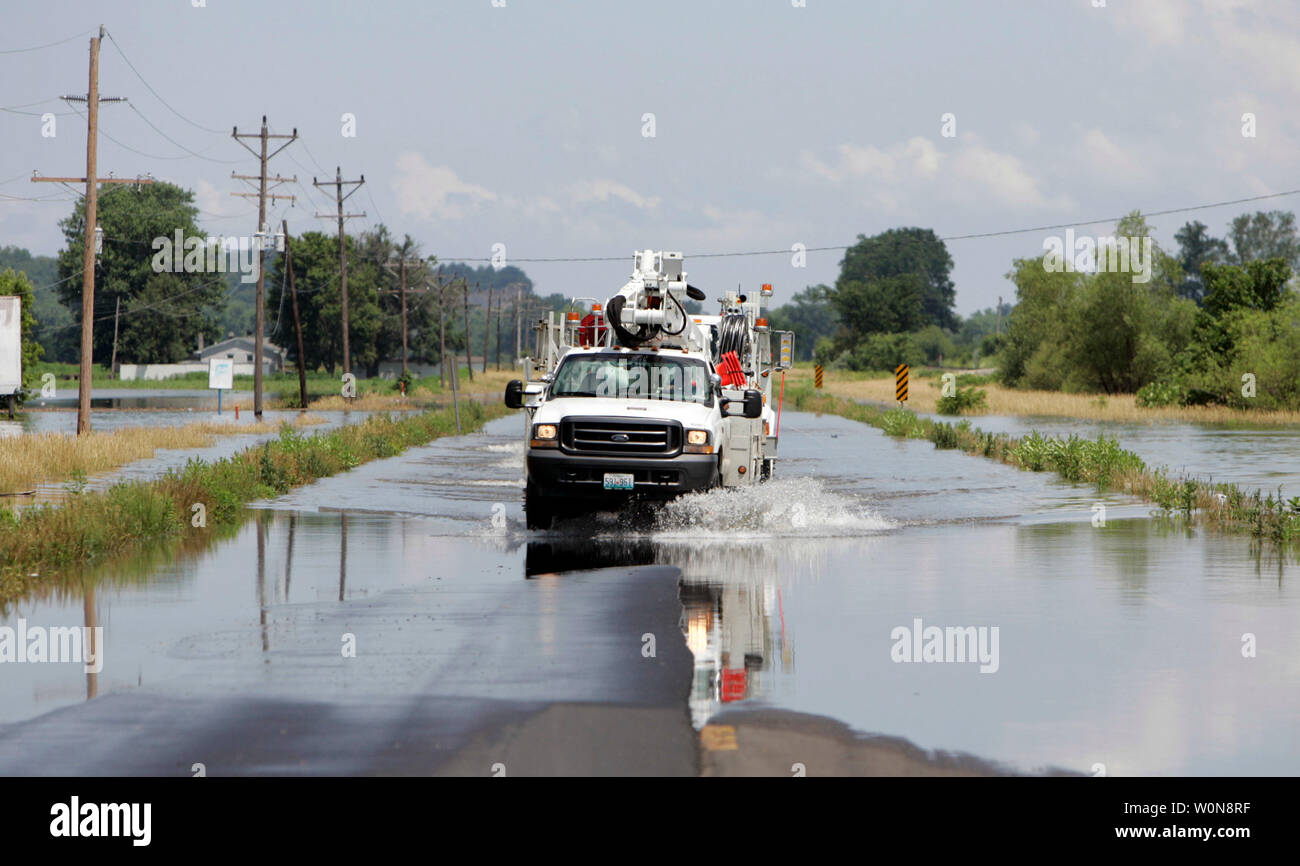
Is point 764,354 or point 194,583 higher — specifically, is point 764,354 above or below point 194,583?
above

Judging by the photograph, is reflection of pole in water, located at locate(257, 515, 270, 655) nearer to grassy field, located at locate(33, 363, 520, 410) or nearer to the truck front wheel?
the truck front wheel

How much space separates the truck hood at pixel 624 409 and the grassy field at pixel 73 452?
20.2 feet

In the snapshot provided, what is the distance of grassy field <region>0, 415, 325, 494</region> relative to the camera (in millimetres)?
23703

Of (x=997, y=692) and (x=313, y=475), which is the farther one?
(x=313, y=475)

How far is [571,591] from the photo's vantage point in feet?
44.5

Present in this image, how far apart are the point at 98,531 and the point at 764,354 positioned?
12669 mm

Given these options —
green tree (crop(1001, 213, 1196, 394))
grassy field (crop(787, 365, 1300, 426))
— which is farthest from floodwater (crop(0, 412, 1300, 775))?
green tree (crop(1001, 213, 1196, 394))

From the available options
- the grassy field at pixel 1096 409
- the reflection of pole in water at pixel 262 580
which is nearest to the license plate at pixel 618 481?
the reflection of pole in water at pixel 262 580

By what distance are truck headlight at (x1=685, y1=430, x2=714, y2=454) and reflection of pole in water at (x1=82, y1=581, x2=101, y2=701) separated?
715cm

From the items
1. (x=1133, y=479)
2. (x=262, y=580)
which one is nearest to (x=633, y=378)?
(x=262, y=580)

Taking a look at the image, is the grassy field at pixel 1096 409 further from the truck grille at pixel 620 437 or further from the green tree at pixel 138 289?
the green tree at pixel 138 289
